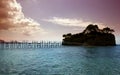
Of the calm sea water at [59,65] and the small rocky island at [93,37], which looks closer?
the calm sea water at [59,65]

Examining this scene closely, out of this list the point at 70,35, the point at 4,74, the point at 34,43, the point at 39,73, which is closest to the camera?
the point at 4,74

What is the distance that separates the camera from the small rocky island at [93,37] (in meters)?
116

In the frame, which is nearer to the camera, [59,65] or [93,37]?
[59,65]

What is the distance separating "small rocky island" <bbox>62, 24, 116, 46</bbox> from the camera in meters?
116

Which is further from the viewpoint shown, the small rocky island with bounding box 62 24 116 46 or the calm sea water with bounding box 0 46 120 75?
the small rocky island with bounding box 62 24 116 46

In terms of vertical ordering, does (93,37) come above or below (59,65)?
above

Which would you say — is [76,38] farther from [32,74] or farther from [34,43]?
[32,74]

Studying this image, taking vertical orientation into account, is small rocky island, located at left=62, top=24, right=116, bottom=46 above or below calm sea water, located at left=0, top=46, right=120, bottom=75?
above

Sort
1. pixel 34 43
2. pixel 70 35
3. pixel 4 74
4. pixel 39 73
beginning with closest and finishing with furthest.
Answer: pixel 4 74 → pixel 39 73 → pixel 34 43 → pixel 70 35

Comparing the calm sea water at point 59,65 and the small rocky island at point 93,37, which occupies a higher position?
the small rocky island at point 93,37

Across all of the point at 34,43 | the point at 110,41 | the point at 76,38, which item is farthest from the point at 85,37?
the point at 34,43

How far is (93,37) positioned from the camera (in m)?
116

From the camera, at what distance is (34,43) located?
105 m

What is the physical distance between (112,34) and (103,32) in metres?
4.52
